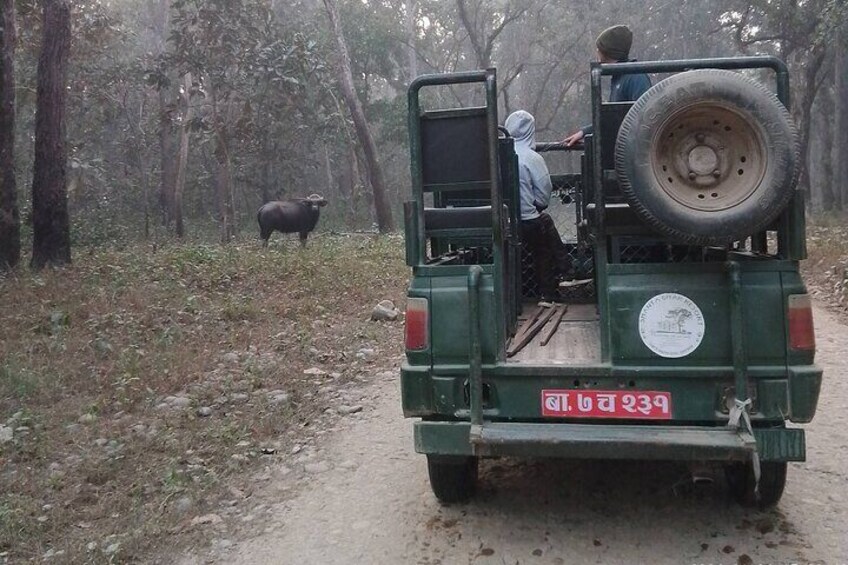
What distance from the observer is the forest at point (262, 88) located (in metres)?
15.4

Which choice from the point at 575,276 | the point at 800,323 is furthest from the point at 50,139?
the point at 800,323

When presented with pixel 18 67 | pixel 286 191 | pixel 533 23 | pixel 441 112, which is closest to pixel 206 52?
pixel 18 67

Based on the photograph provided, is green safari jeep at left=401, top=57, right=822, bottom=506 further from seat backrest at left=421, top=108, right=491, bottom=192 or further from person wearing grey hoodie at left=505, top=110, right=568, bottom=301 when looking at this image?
person wearing grey hoodie at left=505, top=110, right=568, bottom=301

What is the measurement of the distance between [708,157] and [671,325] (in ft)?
2.47

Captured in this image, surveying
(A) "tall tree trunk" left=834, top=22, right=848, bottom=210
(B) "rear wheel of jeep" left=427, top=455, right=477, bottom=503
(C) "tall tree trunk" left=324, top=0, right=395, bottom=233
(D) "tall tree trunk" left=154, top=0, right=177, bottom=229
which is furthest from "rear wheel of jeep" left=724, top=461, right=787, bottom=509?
(A) "tall tree trunk" left=834, top=22, right=848, bottom=210

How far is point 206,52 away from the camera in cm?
1809

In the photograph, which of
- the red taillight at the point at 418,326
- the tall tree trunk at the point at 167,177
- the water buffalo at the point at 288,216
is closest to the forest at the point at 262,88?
the tall tree trunk at the point at 167,177

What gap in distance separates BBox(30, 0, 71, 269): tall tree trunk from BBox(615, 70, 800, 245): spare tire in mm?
10312

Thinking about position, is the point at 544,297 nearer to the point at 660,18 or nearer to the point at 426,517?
the point at 426,517

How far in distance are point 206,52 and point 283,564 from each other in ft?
53.5

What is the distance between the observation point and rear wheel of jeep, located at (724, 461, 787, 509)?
3801 millimetres

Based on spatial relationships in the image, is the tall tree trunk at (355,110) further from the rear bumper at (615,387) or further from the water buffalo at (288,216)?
the rear bumper at (615,387)

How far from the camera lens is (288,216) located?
18500 mm

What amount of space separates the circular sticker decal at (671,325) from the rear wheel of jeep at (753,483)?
70 centimetres
